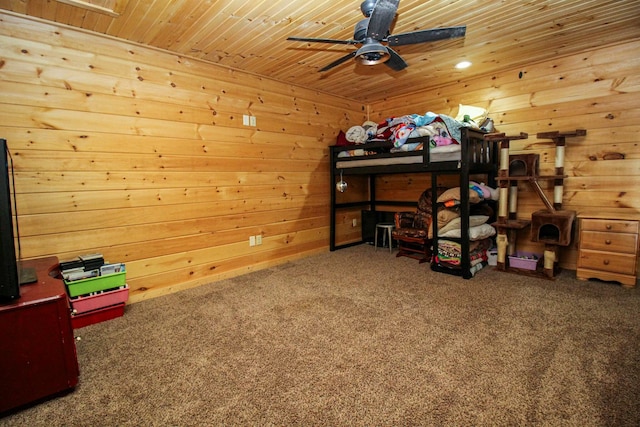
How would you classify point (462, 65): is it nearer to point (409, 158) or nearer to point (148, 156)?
point (409, 158)

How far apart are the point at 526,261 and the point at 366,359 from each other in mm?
2239

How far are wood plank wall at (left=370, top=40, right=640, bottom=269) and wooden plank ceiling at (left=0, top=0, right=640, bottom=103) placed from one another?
0.17 metres

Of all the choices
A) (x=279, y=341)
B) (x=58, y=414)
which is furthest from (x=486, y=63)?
(x=58, y=414)

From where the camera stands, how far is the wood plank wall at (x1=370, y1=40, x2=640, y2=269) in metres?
2.85

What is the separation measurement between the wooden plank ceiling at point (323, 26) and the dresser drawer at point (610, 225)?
1548 mm

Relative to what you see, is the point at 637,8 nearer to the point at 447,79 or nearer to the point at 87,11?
the point at 447,79

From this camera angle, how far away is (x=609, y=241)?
2.67 m

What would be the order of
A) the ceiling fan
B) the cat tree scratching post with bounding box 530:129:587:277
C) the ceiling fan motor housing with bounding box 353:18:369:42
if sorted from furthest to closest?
the cat tree scratching post with bounding box 530:129:587:277 → the ceiling fan motor housing with bounding box 353:18:369:42 → the ceiling fan

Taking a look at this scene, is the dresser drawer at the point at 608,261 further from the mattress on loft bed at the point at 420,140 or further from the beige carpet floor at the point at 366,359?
the mattress on loft bed at the point at 420,140

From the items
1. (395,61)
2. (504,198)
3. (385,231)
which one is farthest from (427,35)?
(385,231)

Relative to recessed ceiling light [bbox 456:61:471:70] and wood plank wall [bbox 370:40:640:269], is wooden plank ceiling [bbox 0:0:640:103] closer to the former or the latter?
recessed ceiling light [bbox 456:61:471:70]

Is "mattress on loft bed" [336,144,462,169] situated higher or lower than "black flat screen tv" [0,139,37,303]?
higher

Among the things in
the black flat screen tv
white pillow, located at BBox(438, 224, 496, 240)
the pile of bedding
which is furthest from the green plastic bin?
white pillow, located at BBox(438, 224, 496, 240)

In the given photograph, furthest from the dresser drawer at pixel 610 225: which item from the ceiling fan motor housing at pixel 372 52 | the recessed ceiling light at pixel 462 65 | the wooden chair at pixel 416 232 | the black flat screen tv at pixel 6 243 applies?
the black flat screen tv at pixel 6 243
